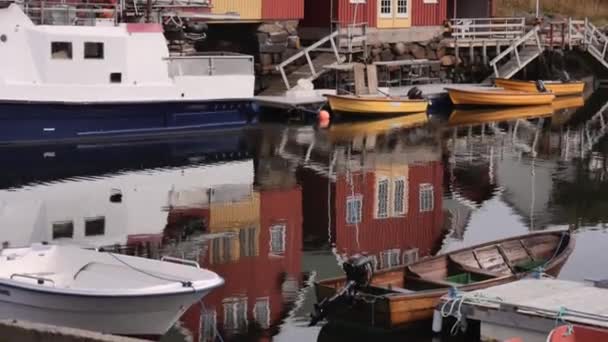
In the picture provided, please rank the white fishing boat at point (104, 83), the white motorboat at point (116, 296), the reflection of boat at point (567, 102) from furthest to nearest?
the reflection of boat at point (567, 102), the white fishing boat at point (104, 83), the white motorboat at point (116, 296)

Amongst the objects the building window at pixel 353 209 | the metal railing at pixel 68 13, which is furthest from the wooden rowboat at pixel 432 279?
the metal railing at pixel 68 13

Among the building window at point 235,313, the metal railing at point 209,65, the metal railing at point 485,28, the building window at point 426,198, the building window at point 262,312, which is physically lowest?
the building window at point 426,198

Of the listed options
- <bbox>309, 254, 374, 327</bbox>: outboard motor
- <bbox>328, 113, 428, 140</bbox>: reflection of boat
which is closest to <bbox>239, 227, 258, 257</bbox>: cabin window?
<bbox>309, 254, 374, 327</bbox>: outboard motor

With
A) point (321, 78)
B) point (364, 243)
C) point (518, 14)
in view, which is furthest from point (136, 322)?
point (518, 14)

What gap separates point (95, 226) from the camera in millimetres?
20281

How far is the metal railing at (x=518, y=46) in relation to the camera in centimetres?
4306

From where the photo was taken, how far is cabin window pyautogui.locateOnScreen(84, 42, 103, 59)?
29.4m

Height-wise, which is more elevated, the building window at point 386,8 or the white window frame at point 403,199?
the building window at point 386,8

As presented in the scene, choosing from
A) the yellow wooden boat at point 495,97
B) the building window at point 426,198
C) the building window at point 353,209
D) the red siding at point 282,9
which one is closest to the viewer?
the building window at point 353,209

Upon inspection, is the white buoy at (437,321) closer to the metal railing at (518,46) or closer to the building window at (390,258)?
the building window at (390,258)

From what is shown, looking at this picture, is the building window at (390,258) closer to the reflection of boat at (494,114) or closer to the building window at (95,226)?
the building window at (95,226)

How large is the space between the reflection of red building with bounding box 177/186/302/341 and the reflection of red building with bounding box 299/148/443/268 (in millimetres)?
524

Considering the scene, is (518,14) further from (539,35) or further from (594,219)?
(594,219)

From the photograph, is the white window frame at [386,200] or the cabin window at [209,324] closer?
the cabin window at [209,324]
